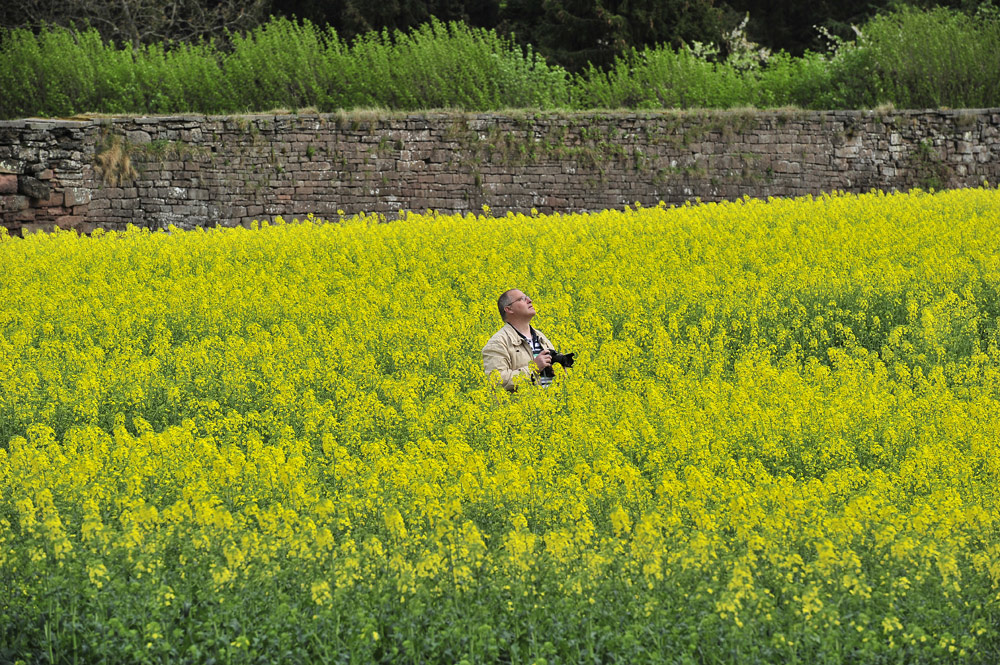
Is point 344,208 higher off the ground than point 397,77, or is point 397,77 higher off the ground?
point 397,77

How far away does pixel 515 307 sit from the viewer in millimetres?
7867

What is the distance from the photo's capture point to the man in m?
7.78

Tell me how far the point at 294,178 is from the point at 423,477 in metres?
13.1

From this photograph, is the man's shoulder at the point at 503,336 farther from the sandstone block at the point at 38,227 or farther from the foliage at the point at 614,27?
the foliage at the point at 614,27

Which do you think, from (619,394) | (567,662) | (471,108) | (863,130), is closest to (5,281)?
(619,394)

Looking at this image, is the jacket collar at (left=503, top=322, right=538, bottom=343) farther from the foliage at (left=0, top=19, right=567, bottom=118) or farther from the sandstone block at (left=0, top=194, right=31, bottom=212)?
the foliage at (left=0, top=19, right=567, bottom=118)

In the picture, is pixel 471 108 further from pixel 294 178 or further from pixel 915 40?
pixel 915 40

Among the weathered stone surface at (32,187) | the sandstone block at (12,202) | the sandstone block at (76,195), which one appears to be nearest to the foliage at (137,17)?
the sandstone block at (76,195)

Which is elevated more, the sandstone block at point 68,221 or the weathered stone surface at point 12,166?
the weathered stone surface at point 12,166

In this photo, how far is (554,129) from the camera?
776 inches

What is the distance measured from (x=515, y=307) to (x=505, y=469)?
2.29m

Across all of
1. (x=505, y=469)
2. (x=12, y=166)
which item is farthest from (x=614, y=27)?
(x=505, y=469)

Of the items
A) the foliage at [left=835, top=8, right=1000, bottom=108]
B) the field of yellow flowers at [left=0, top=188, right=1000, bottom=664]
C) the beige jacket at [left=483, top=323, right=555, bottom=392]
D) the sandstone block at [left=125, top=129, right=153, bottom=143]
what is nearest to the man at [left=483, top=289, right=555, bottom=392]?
the beige jacket at [left=483, top=323, right=555, bottom=392]

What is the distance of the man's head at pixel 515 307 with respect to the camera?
25.8 feet
